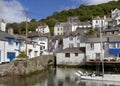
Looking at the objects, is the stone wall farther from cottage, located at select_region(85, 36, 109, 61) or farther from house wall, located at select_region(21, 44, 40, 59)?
cottage, located at select_region(85, 36, 109, 61)

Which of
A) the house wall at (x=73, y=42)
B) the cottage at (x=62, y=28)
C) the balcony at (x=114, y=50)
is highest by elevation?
the cottage at (x=62, y=28)

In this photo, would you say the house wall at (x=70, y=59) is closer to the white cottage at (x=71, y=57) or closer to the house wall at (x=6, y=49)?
the white cottage at (x=71, y=57)

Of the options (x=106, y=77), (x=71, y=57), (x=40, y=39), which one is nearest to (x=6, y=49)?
(x=71, y=57)

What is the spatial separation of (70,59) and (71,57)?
1.94 ft

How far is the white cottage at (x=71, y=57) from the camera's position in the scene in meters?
55.6

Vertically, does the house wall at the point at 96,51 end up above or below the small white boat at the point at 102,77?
above

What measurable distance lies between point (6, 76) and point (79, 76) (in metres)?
12.0

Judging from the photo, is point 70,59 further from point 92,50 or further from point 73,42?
point 73,42

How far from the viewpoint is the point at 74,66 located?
181 feet

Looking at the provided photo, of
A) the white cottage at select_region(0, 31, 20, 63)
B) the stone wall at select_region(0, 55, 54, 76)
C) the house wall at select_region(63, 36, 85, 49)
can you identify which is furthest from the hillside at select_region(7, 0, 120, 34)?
the stone wall at select_region(0, 55, 54, 76)

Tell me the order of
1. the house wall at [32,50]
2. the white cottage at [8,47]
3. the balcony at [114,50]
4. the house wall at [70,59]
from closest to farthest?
1. the white cottage at [8,47]
2. the balcony at [114,50]
3. the house wall at [32,50]
4. the house wall at [70,59]

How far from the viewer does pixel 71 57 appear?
56.9m

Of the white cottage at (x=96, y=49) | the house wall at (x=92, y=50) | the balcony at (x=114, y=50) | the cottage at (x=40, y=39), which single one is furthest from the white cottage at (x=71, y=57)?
the cottage at (x=40, y=39)

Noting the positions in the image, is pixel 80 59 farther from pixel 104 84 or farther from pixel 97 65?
pixel 104 84
